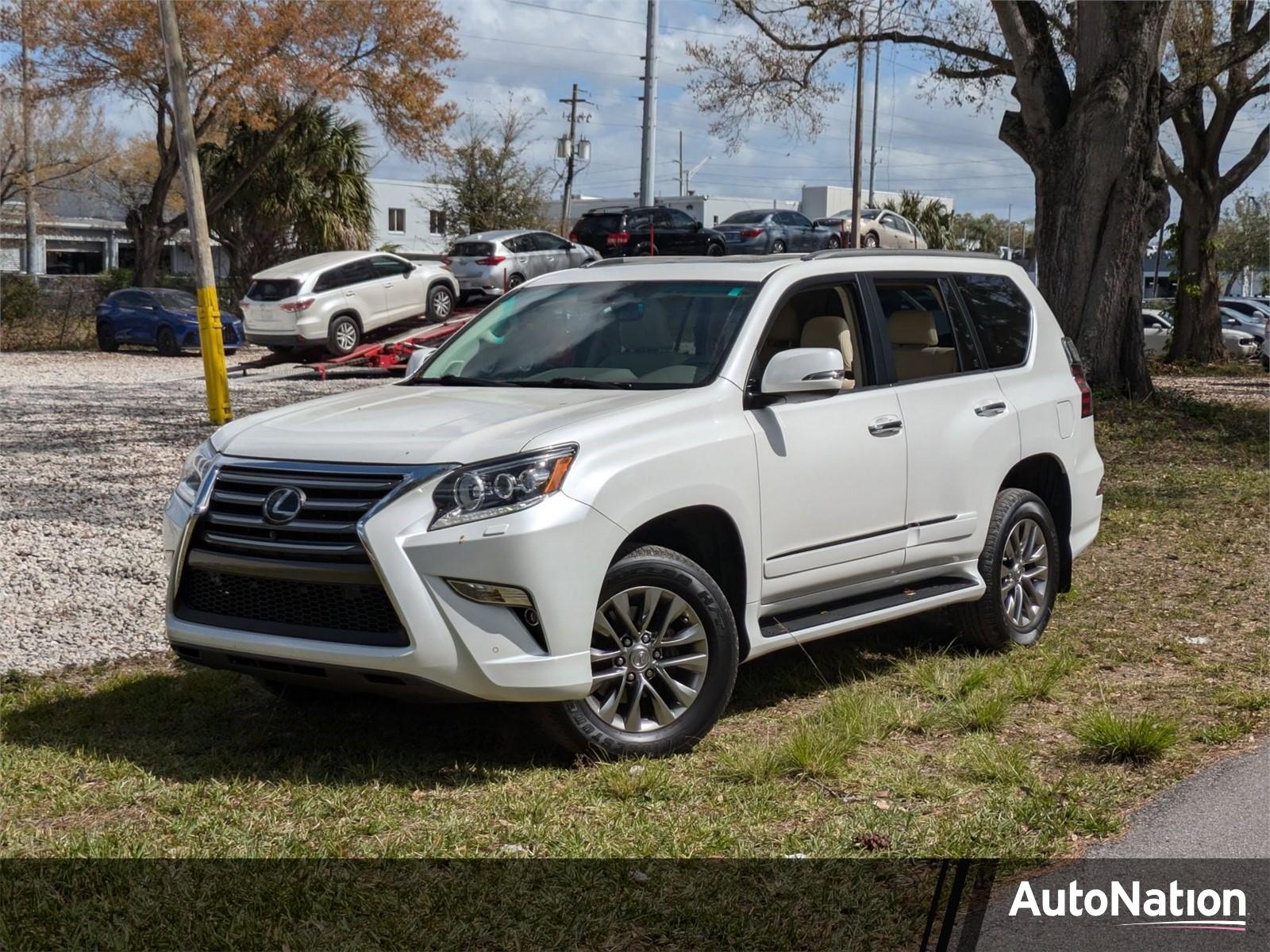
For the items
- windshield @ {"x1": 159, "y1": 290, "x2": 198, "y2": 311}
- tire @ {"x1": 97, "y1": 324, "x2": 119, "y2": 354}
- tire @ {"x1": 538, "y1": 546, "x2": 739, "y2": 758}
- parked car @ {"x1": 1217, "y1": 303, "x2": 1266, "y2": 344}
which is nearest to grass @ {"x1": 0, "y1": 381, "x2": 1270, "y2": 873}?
tire @ {"x1": 538, "y1": 546, "x2": 739, "y2": 758}

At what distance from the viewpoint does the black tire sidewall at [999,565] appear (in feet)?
22.3

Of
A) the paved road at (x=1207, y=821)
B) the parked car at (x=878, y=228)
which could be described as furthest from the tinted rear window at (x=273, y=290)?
the paved road at (x=1207, y=821)

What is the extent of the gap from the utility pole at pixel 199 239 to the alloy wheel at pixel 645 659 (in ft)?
39.8

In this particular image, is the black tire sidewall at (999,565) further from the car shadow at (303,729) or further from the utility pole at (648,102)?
the utility pole at (648,102)

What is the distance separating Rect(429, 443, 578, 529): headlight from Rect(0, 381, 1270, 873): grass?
3.19ft

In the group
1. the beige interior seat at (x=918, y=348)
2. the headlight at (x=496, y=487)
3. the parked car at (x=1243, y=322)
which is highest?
the beige interior seat at (x=918, y=348)

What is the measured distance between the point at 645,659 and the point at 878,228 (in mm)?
36594

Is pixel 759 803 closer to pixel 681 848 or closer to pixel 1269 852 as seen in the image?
pixel 681 848

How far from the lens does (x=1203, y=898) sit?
414 centimetres

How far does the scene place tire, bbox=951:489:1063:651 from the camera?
682 centimetres

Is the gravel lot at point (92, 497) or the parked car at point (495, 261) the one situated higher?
the parked car at point (495, 261)

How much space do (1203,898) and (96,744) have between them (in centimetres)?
393

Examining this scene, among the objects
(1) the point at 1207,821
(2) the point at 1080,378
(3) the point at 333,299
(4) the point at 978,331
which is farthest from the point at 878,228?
(1) the point at 1207,821

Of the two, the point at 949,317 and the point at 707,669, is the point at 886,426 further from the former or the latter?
the point at 707,669
